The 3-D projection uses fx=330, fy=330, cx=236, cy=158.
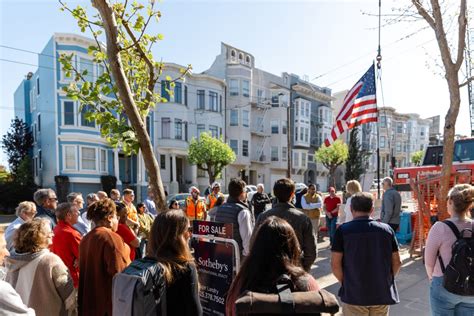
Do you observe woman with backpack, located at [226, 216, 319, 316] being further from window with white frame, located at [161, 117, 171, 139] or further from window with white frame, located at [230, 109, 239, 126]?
window with white frame, located at [230, 109, 239, 126]

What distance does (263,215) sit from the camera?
4.11 m

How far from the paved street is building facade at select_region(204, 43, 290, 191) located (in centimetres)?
2861

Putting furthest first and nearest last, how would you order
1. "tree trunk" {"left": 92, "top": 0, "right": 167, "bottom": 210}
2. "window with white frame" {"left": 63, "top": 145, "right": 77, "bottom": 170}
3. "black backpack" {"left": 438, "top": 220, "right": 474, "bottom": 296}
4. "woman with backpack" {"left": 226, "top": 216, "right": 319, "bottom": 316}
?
"window with white frame" {"left": 63, "top": 145, "right": 77, "bottom": 170} < "tree trunk" {"left": 92, "top": 0, "right": 167, "bottom": 210} < "black backpack" {"left": 438, "top": 220, "right": 474, "bottom": 296} < "woman with backpack" {"left": 226, "top": 216, "right": 319, "bottom": 316}

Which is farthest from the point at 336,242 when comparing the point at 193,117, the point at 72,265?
the point at 193,117

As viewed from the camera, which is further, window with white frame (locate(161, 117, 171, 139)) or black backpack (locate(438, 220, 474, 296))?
window with white frame (locate(161, 117, 171, 139))

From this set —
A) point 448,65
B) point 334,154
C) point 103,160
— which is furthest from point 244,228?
point 334,154

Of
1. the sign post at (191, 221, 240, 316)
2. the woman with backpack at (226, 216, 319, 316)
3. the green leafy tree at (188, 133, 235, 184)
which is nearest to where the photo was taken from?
the woman with backpack at (226, 216, 319, 316)

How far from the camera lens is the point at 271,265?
1789mm

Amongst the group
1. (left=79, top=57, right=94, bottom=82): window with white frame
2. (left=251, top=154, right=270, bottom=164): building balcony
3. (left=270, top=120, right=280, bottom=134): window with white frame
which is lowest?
(left=251, top=154, right=270, bottom=164): building balcony

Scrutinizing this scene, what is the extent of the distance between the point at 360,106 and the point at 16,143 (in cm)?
2932

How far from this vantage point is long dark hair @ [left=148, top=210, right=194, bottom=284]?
2.30 metres

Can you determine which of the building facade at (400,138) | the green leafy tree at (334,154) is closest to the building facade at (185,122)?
the green leafy tree at (334,154)

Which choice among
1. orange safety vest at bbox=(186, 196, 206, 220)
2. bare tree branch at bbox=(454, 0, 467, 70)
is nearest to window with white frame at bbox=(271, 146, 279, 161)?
orange safety vest at bbox=(186, 196, 206, 220)

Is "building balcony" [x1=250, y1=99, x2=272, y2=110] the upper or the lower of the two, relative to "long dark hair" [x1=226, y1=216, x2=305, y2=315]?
upper
